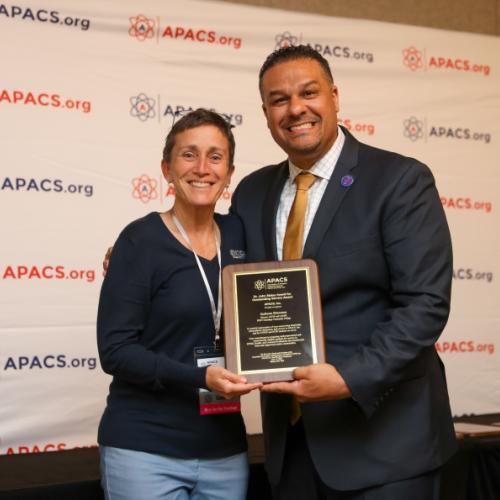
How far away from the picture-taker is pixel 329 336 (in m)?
1.85

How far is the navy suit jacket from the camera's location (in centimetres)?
177

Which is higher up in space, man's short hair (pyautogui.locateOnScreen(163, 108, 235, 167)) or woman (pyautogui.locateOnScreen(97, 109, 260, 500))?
man's short hair (pyautogui.locateOnScreen(163, 108, 235, 167))

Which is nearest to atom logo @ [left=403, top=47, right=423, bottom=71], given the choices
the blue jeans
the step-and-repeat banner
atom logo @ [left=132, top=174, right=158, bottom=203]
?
the step-and-repeat banner

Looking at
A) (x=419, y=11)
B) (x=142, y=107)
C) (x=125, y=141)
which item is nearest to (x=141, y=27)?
(x=142, y=107)

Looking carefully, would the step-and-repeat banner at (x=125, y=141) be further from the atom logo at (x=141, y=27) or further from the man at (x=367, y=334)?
the man at (x=367, y=334)

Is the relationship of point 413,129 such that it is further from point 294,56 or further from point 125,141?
point 294,56

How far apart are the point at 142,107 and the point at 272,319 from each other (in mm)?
2182

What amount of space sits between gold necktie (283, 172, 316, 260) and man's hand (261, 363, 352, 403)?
1.07 ft

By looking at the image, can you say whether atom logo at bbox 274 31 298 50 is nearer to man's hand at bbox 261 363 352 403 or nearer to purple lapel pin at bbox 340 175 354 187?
purple lapel pin at bbox 340 175 354 187

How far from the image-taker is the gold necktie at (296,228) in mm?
1904

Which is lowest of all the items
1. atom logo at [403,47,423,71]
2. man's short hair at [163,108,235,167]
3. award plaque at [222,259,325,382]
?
award plaque at [222,259,325,382]

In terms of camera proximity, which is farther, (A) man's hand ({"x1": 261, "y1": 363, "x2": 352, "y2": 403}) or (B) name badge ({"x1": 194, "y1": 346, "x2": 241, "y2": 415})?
(B) name badge ({"x1": 194, "y1": 346, "x2": 241, "y2": 415})

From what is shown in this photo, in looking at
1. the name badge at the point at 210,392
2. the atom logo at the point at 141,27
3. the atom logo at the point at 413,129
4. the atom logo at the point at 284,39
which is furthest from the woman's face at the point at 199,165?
the atom logo at the point at 413,129

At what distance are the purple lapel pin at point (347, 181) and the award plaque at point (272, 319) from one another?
256mm
